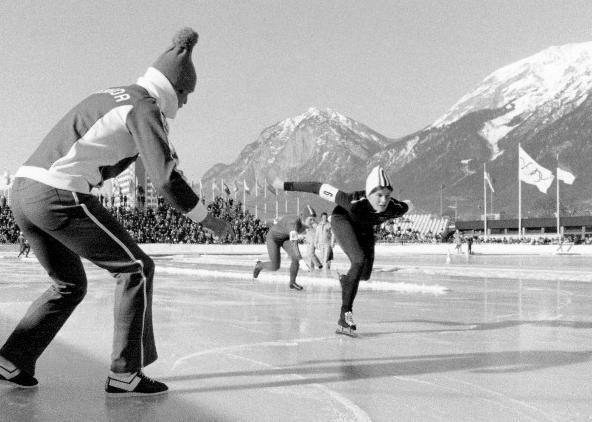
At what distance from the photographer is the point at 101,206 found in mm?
3811

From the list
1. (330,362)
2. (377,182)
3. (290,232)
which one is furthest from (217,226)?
(290,232)

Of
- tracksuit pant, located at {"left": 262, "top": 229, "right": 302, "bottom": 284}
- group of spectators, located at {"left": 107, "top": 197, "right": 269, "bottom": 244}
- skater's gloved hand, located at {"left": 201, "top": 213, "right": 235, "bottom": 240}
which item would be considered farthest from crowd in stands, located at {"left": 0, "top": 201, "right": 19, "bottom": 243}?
skater's gloved hand, located at {"left": 201, "top": 213, "right": 235, "bottom": 240}

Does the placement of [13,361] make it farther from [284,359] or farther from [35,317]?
[284,359]

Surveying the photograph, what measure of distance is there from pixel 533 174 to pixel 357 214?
4742 centimetres

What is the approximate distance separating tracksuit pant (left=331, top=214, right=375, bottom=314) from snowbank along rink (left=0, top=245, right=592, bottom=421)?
44cm

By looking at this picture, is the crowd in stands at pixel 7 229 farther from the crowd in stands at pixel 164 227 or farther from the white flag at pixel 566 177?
the white flag at pixel 566 177

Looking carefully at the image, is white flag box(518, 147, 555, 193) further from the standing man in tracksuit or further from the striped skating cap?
the standing man in tracksuit

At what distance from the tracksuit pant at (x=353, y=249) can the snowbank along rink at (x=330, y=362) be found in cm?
44

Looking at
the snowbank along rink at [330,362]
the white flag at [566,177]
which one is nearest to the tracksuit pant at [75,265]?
the snowbank along rink at [330,362]

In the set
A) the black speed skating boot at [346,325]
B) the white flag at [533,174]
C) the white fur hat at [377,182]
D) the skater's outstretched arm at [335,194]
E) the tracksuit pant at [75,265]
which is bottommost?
the black speed skating boot at [346,325]

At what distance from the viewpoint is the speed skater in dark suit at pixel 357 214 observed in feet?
21.3

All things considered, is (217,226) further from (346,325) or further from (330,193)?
(330,193)

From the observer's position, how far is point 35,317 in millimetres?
4020

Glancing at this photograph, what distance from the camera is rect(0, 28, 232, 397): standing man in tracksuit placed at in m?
3.58
